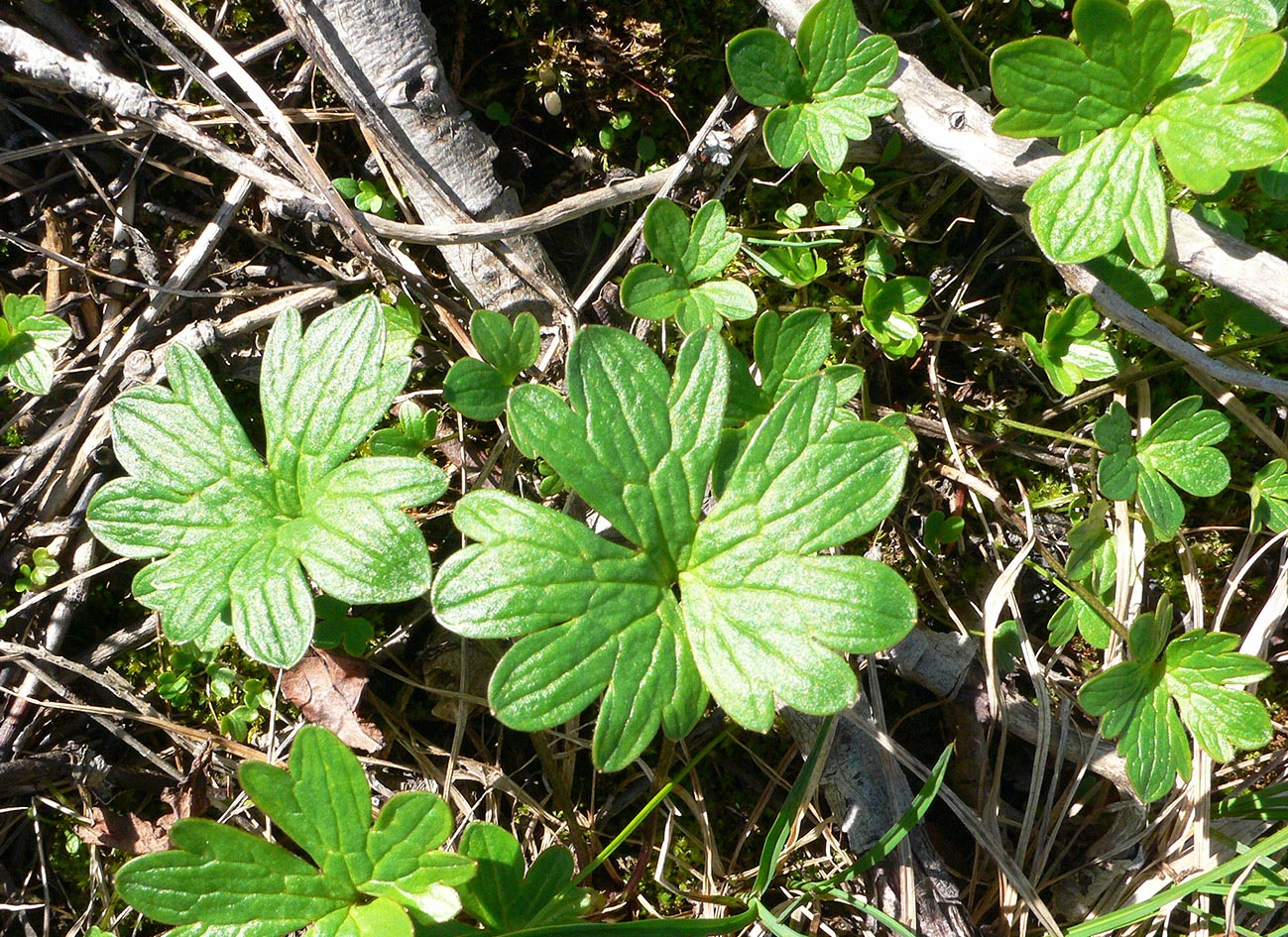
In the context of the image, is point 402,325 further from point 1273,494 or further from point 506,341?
point 1273,494

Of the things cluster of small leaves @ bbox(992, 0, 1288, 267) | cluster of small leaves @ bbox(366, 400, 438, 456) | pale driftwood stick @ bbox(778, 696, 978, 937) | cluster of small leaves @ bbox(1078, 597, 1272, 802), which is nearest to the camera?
cluster of small leaves @ bbox(992, 0, 1288, 267)

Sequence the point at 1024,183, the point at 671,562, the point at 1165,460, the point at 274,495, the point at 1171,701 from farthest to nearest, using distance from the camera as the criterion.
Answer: the point at 1165,460 → the point at 1171,701 → the point at 1024,183 → the point at 274,495 → the point at 671,562

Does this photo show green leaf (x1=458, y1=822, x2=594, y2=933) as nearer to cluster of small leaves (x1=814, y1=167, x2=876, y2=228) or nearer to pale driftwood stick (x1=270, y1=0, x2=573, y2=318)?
pale driftwood stick (x1=270, y1=0, x2=573, y2=318)

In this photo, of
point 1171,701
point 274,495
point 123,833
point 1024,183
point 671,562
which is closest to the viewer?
point 671,562

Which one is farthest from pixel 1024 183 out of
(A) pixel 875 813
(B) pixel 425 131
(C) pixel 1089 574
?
(A) pixel 875 813

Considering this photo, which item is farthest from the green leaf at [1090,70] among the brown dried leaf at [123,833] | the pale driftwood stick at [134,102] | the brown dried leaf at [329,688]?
the brown dried leaf at [123,833]

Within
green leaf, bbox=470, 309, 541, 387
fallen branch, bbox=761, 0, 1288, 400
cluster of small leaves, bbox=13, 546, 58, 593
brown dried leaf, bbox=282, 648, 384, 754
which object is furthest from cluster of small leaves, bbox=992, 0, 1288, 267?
cluster of small leaves, bbox=13, 546, 58, 593

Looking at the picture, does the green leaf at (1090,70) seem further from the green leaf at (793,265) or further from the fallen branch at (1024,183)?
the green leaf at (793,265)

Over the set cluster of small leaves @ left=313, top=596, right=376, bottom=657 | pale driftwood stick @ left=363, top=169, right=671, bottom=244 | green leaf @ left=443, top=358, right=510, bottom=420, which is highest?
pale driftwood stick @ left=363, top=169, right=671, bottom=244
